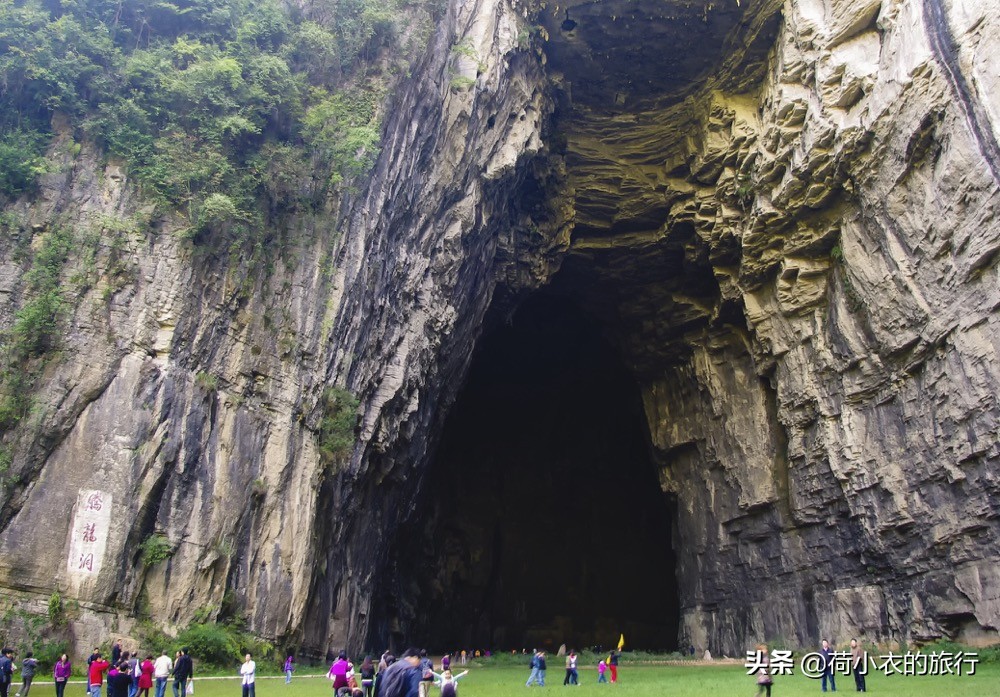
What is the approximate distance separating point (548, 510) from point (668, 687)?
23853 millimetres

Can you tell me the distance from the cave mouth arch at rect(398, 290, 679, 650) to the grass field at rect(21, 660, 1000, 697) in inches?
738

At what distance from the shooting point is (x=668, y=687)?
540 inches

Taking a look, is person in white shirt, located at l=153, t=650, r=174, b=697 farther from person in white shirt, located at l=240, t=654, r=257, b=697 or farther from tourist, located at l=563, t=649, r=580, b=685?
tourist, located at l=563, t=649, r=580, b=685

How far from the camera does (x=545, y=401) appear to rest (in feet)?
121

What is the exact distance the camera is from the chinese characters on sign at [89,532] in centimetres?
1384

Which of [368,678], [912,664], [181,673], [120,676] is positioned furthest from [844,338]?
[120,676]

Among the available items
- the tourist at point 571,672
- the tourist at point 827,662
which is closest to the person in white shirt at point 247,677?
the tourist at point 571,672

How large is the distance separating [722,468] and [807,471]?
14.2 ft

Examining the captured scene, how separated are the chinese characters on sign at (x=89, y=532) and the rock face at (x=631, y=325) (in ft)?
0.15

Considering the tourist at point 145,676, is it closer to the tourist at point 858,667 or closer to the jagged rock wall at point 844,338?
the tourist at point 858,667

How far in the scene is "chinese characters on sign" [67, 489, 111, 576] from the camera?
45.4 ft

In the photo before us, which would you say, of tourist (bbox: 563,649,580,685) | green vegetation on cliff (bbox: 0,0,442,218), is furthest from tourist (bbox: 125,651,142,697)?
green vegetation on cliff (bbox: 0,0,442,218)

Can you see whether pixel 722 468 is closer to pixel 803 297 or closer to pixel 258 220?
pixel 803 297

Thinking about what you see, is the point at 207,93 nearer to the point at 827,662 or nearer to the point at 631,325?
the point at 631,325
